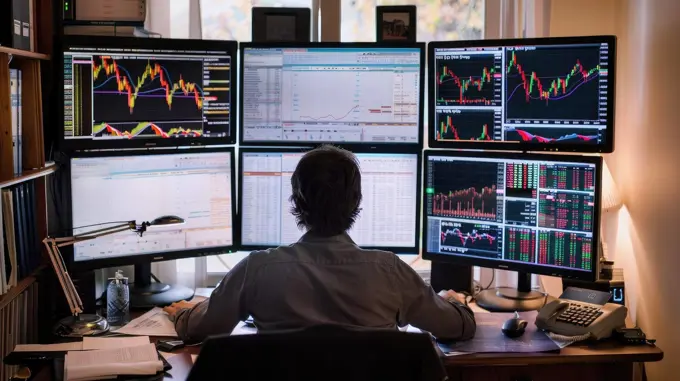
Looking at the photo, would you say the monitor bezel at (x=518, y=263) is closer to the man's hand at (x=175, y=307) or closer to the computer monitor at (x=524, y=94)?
the computer monitor at (x=524, y=94)

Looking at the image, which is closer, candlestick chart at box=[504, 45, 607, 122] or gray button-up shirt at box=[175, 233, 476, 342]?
gray button-up shirt at box=[175, 233, 476, 342]

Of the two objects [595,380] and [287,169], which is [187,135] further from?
[595,380]

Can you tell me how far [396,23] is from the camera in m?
2.81

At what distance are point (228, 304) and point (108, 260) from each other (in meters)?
0.73

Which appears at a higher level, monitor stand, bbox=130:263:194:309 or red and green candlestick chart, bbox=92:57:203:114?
red and green candlestick chart, bbox=92:57:203:114

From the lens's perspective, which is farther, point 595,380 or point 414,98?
point 414,98

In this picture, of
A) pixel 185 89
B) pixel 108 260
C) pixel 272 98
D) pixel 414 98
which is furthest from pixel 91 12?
pixel 414 98

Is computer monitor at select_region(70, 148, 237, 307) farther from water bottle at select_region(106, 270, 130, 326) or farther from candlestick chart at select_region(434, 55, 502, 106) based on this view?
candlestick chart at select_region(434, 55, 502, 106)

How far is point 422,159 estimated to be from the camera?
105 inches

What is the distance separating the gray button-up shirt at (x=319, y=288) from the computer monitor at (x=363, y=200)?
714mm

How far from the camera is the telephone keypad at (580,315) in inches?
89.1

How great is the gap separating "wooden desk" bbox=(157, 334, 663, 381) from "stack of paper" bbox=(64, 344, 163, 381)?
0.09 m

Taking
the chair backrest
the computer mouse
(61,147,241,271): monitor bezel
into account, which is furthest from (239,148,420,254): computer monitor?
the chair backrest

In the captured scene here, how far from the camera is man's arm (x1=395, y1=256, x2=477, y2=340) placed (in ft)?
6.39
